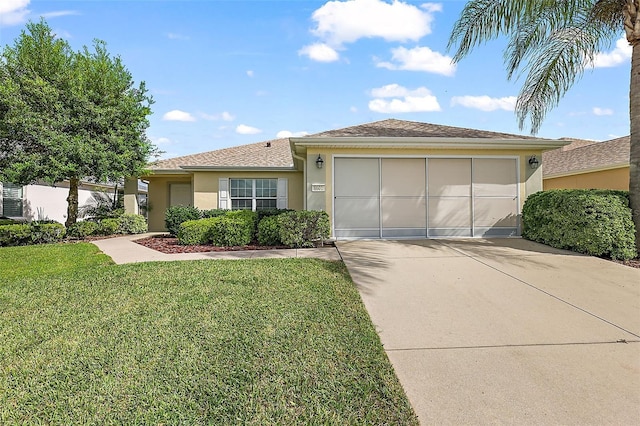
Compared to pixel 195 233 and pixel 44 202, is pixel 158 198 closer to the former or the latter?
pixel 44 202

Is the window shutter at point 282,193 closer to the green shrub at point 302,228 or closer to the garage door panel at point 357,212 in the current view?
the garage door panel at point 357,212

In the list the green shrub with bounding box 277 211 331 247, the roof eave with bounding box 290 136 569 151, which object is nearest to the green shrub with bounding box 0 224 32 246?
the green shrub with bounding box 277 211 331 247

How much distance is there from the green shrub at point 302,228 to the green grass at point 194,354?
121 inches

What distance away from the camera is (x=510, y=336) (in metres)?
3.38

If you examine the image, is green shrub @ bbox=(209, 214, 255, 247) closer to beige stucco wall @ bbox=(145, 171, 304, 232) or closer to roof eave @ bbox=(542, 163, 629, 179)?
beige stucco wall @ bbox=(145, 171, 304, 232)

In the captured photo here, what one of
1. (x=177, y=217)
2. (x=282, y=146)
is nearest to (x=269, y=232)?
(x=177, y=217)

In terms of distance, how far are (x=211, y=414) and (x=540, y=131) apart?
11077mm

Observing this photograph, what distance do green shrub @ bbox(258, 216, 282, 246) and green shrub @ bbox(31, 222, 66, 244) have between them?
24.9ft

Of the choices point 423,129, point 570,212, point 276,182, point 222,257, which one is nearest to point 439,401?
point 222,257

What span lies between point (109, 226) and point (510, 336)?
1378 centimetres

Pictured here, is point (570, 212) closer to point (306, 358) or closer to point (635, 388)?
point (635, 388)

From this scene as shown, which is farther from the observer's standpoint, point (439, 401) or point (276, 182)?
point (276, 182)

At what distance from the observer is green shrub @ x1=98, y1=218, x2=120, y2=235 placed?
1269 cm

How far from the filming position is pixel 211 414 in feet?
7.21
